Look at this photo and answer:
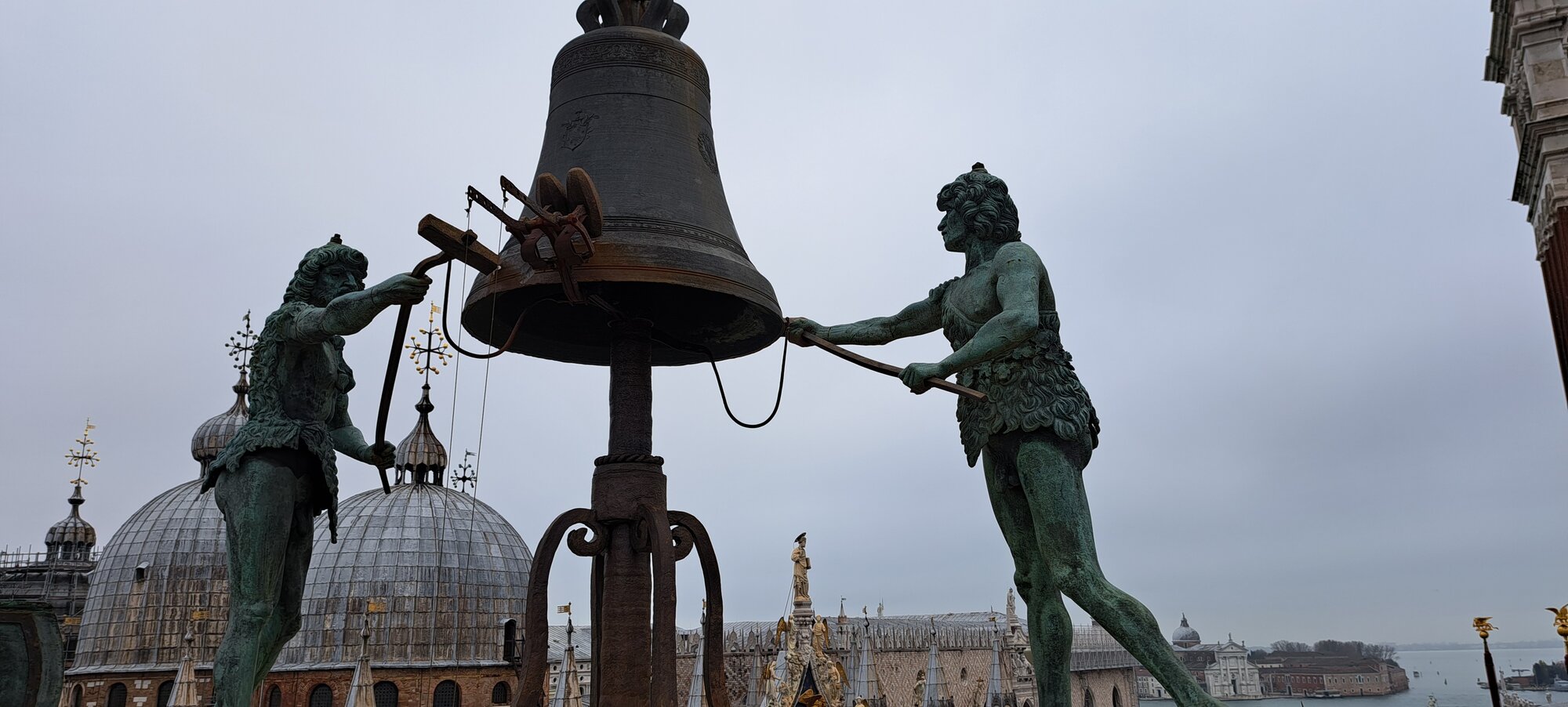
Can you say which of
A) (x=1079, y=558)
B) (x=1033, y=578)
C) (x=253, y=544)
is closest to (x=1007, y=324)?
(x=1079, y=558)

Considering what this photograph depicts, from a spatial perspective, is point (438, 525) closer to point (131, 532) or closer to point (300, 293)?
point (131, 532)

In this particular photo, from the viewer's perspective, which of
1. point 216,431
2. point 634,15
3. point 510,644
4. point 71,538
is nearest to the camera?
point 634,15

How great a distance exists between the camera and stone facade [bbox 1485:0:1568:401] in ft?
64.8

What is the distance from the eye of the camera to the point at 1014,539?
5.55m

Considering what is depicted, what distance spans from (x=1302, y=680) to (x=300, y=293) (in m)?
60.4

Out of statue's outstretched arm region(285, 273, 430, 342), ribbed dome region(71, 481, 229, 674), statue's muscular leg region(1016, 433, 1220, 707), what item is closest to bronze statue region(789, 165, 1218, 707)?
statue's muscular leg region(1016, 433, 1220, 707)

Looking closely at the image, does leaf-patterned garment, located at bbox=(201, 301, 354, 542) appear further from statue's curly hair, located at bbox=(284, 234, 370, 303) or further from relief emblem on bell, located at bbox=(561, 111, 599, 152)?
relief emblem on bell, located at bbox=(561, 111, 599, 152)

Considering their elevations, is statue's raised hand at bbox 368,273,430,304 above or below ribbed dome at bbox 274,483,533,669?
below

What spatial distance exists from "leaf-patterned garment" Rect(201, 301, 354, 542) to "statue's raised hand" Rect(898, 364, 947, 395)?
2.91 metres

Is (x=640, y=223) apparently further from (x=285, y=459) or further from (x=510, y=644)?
(x=510, y=644)

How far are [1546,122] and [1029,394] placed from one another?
771 inches

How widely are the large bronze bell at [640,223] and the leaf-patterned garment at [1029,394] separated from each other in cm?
151

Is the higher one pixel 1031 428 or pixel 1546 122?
pixel 1546 122

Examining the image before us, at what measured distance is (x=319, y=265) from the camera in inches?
235
